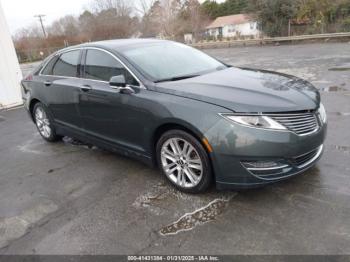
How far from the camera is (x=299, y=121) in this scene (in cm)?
313

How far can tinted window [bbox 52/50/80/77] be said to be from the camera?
4.78 metres

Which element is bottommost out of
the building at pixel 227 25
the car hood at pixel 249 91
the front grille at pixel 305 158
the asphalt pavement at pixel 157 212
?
the asphalt pavement at pixel 157 212

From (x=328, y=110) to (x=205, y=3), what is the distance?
191ft

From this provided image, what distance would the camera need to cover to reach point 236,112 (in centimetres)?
304

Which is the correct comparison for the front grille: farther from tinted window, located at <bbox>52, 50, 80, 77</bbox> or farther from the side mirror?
tinted window, located at <bbox>52, 50, 80, 77</bbox>

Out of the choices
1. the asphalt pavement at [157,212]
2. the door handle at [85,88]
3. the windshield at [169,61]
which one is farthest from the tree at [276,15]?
the door handle at [85,88]

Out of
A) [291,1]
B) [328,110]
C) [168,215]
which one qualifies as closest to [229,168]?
[168,215]

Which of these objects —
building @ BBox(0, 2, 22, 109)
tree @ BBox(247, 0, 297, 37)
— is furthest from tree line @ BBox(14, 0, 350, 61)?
building @ BBox(0, 2, 22, 109)

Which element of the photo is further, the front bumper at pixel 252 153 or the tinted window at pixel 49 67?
the tinted window at pixel 49 67

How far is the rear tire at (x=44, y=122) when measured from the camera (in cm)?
559

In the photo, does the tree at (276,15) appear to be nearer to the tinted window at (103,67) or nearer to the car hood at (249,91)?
the car hood at (249,91)

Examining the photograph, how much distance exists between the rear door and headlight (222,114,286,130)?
2.45m

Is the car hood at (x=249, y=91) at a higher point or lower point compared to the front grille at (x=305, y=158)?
higher

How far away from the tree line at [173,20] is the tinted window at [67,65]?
21.4m
